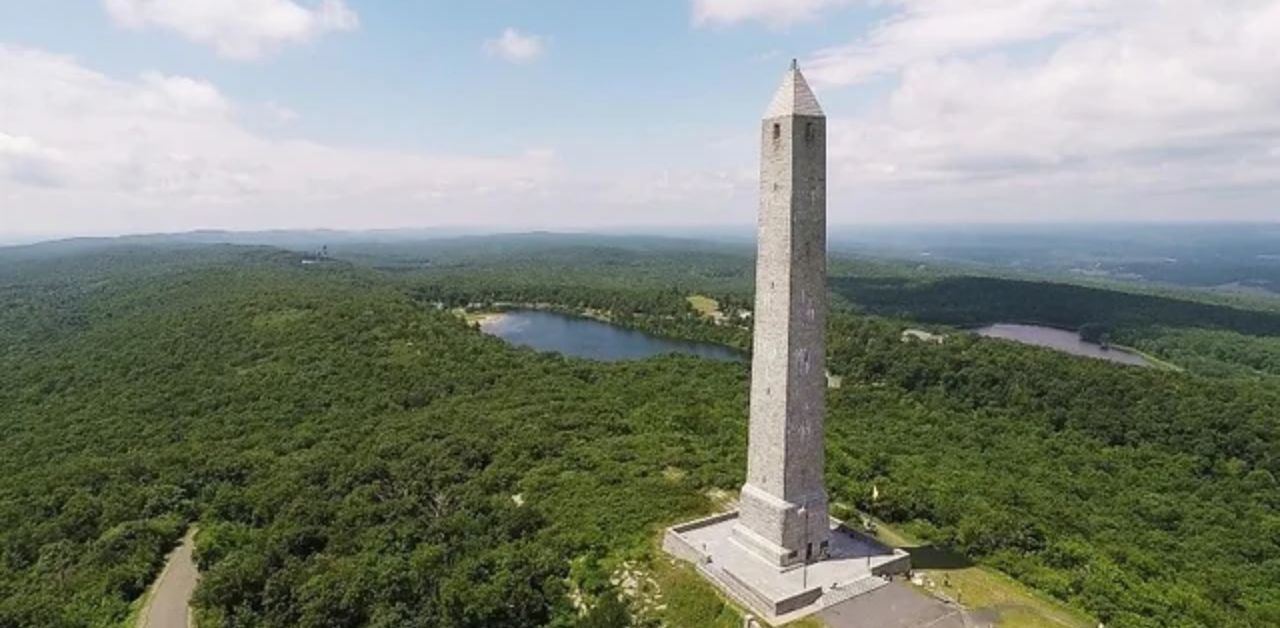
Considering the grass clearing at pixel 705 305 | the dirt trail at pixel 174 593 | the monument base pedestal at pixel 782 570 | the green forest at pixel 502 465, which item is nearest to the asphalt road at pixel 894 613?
the monument base pedestal at pixel 782 570

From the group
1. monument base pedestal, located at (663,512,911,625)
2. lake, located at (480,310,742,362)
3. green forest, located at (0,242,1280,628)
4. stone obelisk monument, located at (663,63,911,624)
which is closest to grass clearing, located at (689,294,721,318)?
lake, located at (480,310,742,362)

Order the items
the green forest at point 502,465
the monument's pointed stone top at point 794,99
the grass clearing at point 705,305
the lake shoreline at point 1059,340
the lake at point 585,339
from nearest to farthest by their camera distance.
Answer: the monument's pointed stone top at point 794,99 → the green forest at point 502,465 → the lake at point 585,339 → the lake shoreline at point 1059,340 → the grass clearing at point 705,305

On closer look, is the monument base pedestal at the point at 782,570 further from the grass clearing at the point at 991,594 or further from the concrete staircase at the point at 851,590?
the grass clearing at the point at 991,594

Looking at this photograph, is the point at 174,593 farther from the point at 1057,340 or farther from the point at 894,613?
the point at 1057,340

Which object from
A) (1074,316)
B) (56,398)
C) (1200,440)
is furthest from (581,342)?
(1074,316)

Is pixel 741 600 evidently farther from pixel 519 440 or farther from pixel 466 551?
pixel 519 440

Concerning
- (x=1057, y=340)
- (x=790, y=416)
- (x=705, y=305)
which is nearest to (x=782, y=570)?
(x=790, y=416)

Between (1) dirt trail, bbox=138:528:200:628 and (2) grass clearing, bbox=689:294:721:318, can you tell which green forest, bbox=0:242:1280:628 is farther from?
(2) grass clearing, bbox=689:294:721:318
